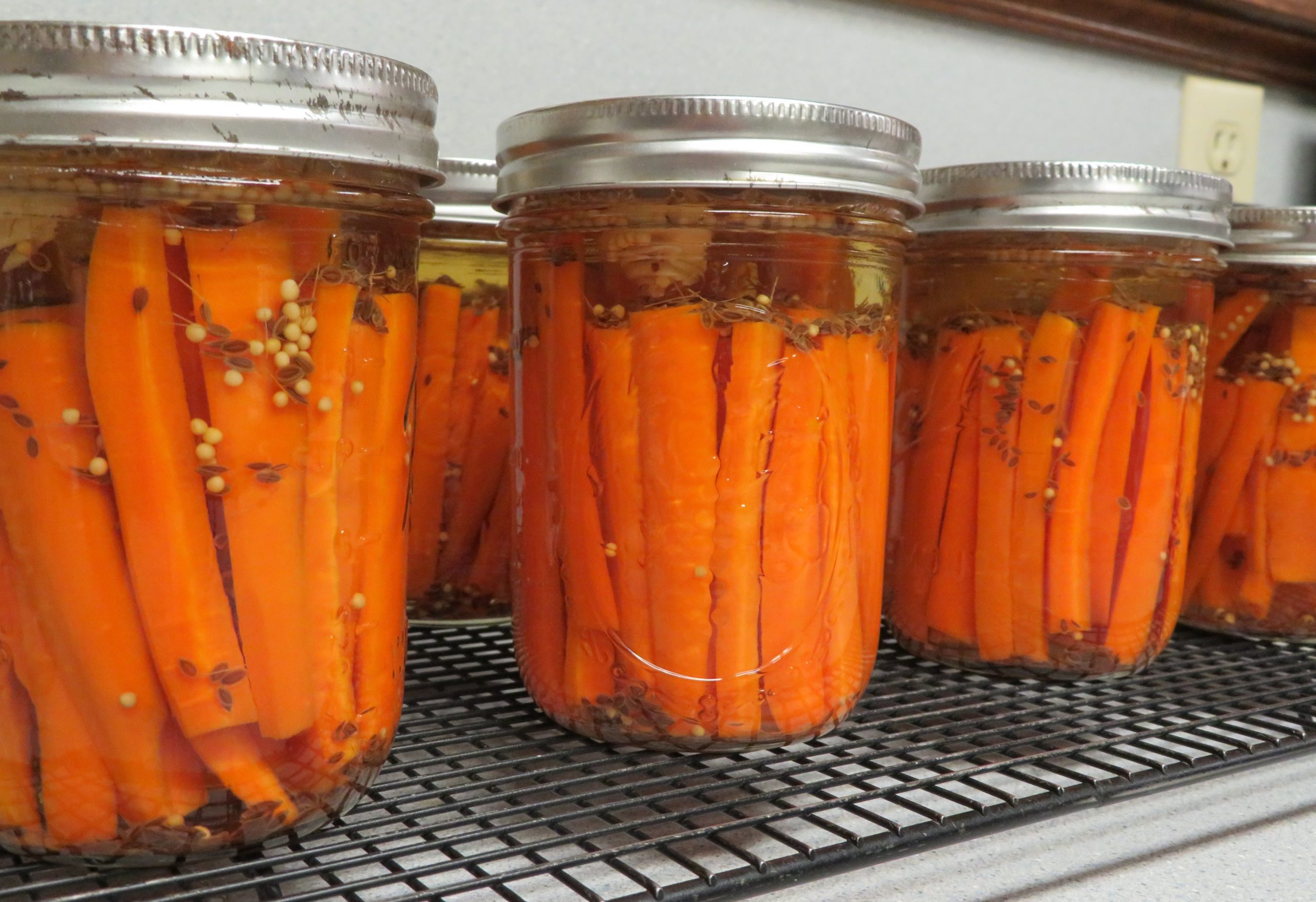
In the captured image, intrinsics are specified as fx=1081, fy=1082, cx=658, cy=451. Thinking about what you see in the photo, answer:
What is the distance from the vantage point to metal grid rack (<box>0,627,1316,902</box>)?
0.47 meters

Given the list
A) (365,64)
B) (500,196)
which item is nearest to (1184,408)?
(500,196)

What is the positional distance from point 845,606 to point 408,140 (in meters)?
0.36

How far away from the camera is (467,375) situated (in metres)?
0.77

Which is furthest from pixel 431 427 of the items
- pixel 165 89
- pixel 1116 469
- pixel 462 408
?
pixel 1116 469

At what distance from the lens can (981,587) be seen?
0.76 m

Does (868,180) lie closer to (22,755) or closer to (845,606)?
(845,606)

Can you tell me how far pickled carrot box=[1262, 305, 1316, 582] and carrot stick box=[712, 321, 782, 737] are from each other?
0.51m

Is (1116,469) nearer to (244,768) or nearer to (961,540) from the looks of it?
(961,540)

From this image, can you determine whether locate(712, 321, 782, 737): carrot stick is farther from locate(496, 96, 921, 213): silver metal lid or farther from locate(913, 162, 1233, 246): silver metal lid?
locate(913, 162, 1233, 246): silver metal lid

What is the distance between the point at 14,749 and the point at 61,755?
0.08 feet

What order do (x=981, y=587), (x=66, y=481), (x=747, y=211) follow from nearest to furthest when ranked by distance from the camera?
(x=66, y=481)
(x=747, y=211)
(x=981, y=587)

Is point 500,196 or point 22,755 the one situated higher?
point 500,196

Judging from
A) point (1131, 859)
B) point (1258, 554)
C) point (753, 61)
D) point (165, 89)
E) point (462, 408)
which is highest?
point (753, 61)

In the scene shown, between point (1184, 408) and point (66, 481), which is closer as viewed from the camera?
point (66, 481)
